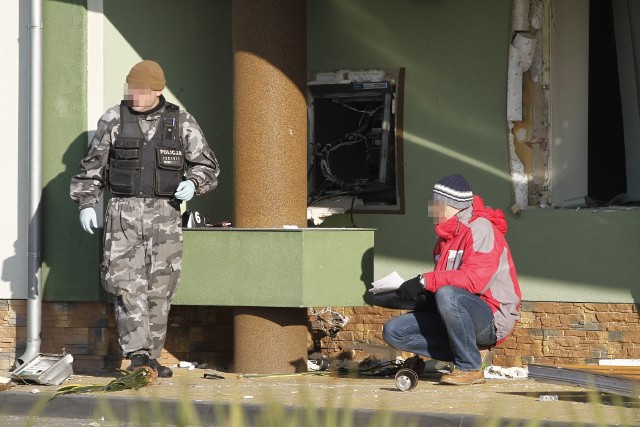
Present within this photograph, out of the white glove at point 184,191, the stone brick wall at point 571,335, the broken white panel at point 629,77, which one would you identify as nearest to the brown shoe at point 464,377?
the stone brick wall at point 571,335

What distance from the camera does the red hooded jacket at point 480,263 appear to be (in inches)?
291

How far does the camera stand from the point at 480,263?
7.38 metres

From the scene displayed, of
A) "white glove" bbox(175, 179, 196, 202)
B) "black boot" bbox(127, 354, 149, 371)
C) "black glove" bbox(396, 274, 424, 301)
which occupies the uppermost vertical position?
"white glove" bbox(175, 179, 196, 202)

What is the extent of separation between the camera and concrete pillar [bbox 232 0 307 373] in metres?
8.52

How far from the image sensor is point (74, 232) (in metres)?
9.00

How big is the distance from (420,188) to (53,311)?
2.74m

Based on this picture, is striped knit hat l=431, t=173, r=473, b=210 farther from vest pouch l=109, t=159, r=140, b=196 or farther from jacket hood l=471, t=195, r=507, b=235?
vest pouch l=109, t=159, r=140, b=196

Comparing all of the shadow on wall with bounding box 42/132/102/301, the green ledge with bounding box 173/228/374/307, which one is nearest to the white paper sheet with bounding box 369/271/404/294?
the green ledge with bounding box 173/228/374/307

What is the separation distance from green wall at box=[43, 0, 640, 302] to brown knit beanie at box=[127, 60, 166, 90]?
2.89 feet

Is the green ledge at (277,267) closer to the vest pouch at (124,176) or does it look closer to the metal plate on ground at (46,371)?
the vest pouch at (124,176)

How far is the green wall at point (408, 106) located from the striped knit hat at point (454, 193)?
1435 millimetres

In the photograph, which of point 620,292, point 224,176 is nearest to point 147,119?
point 224,176

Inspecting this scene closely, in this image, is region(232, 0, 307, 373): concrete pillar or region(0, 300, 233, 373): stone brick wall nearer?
region(232, 0, 307, 373): concrete pillar

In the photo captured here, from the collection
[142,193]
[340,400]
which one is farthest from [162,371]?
[340,400]
